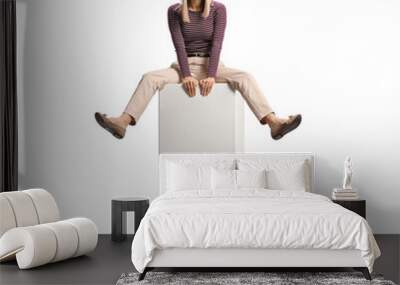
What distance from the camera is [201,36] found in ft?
22.0

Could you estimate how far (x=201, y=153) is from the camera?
6.84m

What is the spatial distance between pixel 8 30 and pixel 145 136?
5.94 ft

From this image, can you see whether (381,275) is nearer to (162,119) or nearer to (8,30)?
(162,119)

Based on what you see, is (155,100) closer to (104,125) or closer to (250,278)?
(104,125)

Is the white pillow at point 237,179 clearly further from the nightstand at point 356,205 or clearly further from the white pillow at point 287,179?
the nightstand at point 356,205

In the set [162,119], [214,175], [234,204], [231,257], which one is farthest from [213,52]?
[231,257]

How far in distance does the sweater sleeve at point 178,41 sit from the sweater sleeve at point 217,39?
26 centimetres

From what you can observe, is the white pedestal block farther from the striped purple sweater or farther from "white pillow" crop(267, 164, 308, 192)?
"white pillow" crop(267, 164, 308, 192)

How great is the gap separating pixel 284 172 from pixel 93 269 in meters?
2.25

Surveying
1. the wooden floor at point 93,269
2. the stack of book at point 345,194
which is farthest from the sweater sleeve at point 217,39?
the wooden floor at point 93,269

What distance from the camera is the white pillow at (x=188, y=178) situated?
6406mm

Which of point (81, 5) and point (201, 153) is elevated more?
point (81, 5)

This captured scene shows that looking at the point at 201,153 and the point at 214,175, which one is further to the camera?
the point at 201,153

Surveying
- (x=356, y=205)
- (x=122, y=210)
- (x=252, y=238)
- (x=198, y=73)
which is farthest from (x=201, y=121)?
(x=252, y=238)
